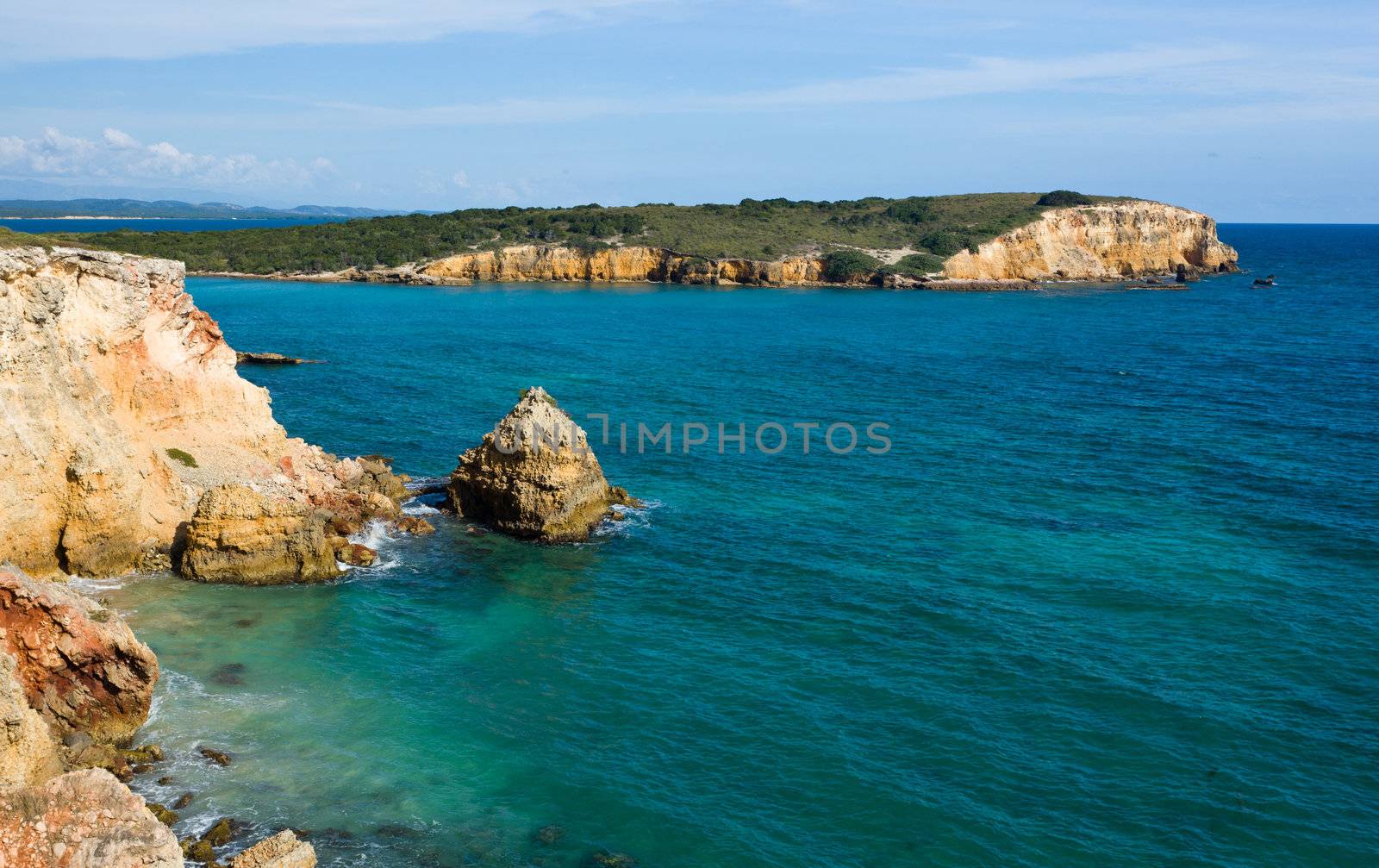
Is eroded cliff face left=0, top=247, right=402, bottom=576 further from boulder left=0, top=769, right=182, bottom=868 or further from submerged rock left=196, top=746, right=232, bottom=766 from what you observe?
boulder left=0, top=769, right=182, bottom=868

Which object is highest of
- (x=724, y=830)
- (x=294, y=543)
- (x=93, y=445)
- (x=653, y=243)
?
(x=653, y=243)

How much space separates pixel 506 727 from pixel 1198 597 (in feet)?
76.1

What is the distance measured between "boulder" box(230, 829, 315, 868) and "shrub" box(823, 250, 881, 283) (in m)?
127

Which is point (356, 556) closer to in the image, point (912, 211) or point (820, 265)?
point (820, 265)

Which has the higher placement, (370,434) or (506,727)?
(370,434)

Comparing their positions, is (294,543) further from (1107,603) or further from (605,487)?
(1107,603)

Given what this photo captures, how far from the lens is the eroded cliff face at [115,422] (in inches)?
1234

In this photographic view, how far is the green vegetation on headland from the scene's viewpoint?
462ft

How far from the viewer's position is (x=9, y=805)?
16453mm

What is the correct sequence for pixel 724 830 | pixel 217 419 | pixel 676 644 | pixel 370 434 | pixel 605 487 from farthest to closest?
pixel 370 434
pixel 605 487
pixel 217 419
pixel 676 644
pixel 724 830

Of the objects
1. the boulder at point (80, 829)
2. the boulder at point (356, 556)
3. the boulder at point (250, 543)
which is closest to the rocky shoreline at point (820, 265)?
the boulder at point (356, 556)

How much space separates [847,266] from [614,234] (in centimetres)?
3332

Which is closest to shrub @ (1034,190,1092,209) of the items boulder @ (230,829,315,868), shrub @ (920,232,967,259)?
shrub @ (920,232,967,259)

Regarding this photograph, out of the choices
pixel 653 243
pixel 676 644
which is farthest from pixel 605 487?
pixel 653 243
